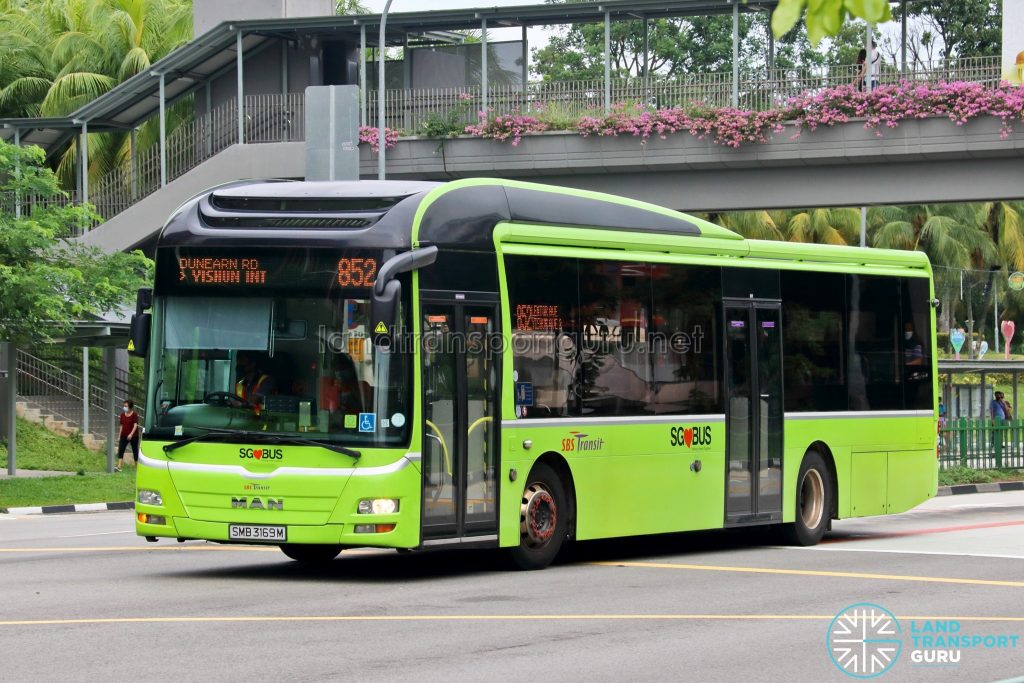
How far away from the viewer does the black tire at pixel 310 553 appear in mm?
14743

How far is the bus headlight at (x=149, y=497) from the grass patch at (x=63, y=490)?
12.4 m

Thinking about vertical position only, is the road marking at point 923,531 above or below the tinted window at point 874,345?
below

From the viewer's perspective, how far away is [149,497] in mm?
13602

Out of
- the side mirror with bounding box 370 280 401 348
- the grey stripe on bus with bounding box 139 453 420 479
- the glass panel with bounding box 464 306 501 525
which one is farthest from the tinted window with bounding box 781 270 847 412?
Result: the side mirror with bounding box 370 280 401 348

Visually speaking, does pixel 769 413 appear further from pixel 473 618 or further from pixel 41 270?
pixel 41 270

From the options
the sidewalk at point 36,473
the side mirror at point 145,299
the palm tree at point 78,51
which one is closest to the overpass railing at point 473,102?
the sidewalk at point 36,473

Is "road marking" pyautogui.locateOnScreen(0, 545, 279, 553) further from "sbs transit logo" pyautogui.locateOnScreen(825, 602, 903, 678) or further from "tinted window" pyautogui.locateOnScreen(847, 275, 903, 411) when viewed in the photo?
"tinted window" pyautogui.locateOnScreen(847, 275, 903, 411)

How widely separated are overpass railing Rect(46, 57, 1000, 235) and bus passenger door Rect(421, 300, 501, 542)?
22.2m

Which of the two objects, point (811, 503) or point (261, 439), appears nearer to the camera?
point (261, 439)

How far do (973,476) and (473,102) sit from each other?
14069 millimetres

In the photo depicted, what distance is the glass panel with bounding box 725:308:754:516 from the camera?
655 inches

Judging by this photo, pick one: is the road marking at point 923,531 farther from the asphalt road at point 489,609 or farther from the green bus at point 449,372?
the green bus at point 449,372

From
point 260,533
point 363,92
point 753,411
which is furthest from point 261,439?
point 363,92

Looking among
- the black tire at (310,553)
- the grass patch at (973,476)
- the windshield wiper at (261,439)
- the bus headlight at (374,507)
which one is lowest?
the grass patch at (973,476)
